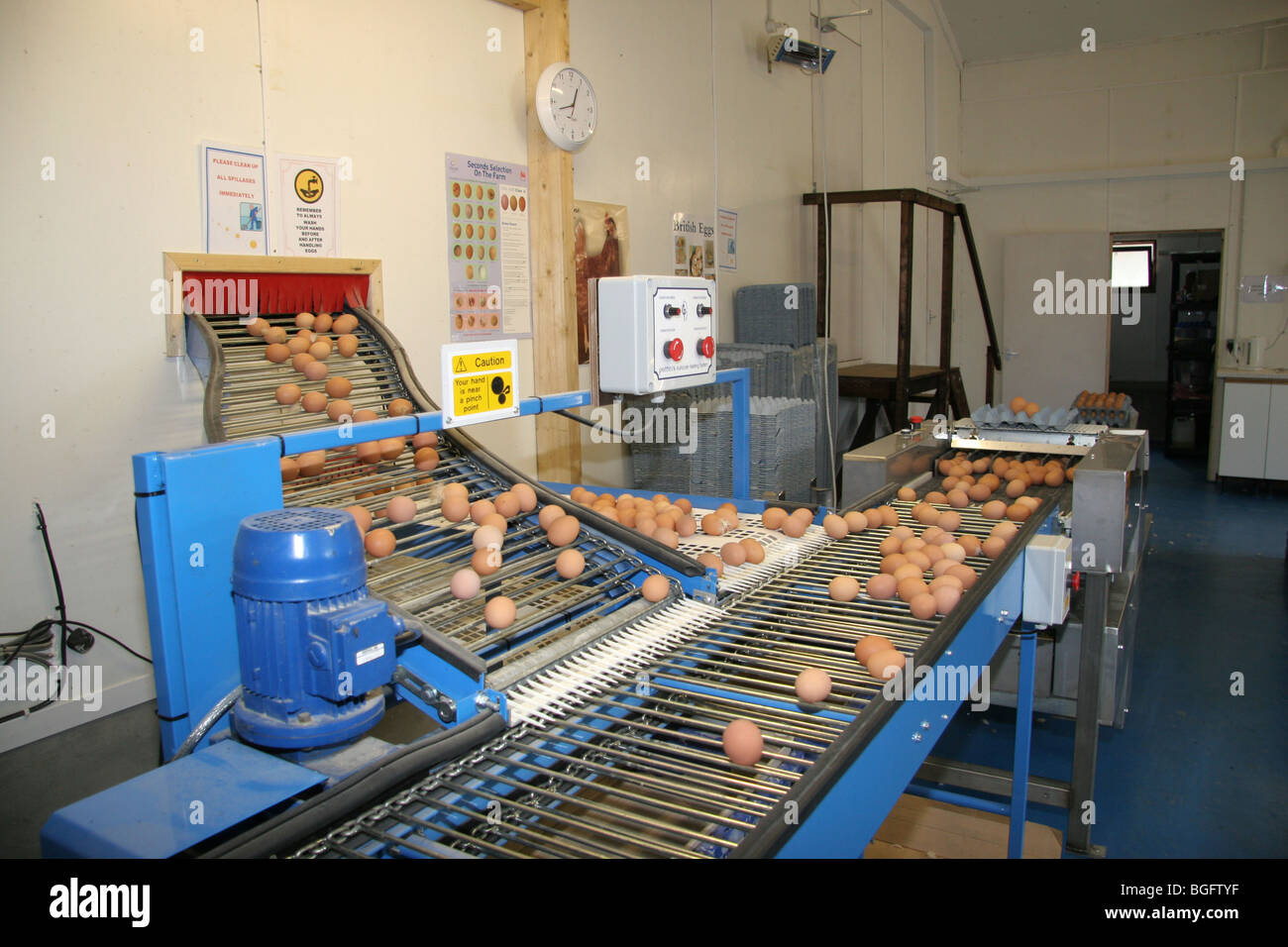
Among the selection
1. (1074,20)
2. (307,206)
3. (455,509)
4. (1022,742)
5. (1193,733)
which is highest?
(1074,20)

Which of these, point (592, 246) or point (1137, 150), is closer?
point (592, 246)

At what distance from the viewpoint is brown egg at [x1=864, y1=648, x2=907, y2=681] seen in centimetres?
148

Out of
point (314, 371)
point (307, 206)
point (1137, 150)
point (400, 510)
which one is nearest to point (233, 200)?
point (307, 206)

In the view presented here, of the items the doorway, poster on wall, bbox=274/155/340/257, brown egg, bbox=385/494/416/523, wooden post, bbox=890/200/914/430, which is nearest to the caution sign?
brown egg, bbox=385/494/416/523

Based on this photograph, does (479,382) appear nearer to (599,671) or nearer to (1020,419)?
(599,671)

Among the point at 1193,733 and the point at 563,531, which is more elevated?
the point at 563,531

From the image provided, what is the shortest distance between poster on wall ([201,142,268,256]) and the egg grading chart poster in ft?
2.73

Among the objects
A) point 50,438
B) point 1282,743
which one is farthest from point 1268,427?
point 50,438

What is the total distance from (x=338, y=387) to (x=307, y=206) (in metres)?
0.86

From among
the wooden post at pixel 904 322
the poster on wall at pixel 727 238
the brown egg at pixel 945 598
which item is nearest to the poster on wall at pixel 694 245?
the poster on wall at pixel 727 238

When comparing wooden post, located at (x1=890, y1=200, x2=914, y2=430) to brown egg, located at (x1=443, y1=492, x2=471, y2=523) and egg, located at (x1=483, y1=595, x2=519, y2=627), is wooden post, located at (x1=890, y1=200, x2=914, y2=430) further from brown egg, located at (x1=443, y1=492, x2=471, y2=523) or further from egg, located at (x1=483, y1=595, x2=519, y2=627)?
egg, located at (x1=483, y1=595, x2=519, y2=627)

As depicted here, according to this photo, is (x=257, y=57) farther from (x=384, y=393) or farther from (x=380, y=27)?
(x=384, y=393)

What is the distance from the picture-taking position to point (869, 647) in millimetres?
1555

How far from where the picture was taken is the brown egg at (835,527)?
7.78 feet
